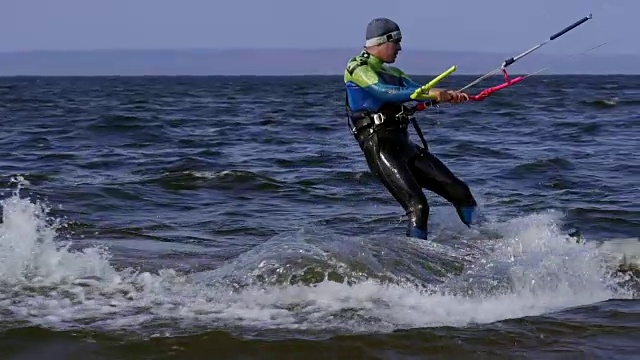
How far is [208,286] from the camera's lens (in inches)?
304

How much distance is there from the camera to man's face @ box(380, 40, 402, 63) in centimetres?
848

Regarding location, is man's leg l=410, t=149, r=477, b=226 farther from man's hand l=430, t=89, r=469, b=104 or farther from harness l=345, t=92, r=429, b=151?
man's hand l=430, t=89, r=469, b=104

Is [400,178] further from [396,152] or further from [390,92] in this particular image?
[390,92]

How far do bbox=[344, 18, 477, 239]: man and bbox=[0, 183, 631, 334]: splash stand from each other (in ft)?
1.38

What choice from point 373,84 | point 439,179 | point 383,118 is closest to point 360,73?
point 373,84

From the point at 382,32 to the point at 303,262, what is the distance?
6.90ft

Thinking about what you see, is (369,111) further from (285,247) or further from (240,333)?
(240,333)

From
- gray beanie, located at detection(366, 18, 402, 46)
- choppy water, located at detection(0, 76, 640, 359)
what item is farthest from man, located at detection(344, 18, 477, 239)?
choppy water, located at detection(0, 76, 640, 359)

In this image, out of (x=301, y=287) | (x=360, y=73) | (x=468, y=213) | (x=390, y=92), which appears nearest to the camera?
(x=301, y=287)

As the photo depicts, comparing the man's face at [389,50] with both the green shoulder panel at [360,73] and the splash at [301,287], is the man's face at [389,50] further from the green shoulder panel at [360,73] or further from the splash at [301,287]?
the splash at [301,287]

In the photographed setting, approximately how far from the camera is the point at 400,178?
28.4 feet

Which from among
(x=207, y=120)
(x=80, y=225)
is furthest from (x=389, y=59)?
(x=207, y=120)

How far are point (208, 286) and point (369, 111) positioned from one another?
214 cm

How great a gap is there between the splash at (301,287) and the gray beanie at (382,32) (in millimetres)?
1797
